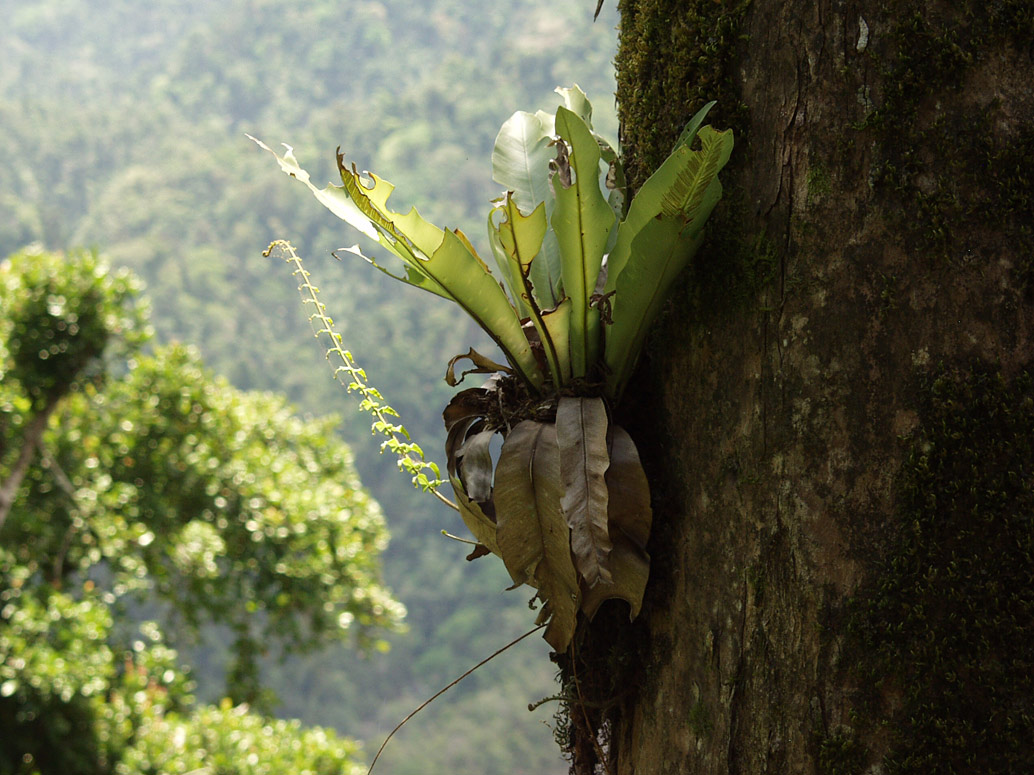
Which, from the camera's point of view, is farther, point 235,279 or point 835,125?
point 235,279

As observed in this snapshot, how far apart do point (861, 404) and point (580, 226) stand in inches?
11.9

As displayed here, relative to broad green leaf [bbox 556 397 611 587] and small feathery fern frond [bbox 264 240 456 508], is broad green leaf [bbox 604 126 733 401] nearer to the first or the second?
broad green leaf [bbox 556 397 611 587]

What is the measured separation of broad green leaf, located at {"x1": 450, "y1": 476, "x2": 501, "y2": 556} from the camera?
96 centimetres

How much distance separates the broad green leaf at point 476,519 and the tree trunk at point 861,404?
194 millimetres

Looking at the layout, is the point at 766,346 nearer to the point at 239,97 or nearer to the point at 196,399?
the point at 196,399

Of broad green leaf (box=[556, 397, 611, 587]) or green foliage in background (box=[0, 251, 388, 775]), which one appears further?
green foliage in background (box=[0, 251, 388, 775])

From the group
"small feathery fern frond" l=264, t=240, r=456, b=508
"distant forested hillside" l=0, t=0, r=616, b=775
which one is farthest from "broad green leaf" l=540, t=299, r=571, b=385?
"distant forested hillside" l=0, t=0, r=616, b=775

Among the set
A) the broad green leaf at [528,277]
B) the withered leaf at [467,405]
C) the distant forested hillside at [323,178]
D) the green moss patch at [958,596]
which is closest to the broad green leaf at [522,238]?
the broad green leaf at [528,277]

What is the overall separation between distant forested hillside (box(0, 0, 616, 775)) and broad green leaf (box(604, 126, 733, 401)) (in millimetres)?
23418

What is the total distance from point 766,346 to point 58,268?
4.81 meters

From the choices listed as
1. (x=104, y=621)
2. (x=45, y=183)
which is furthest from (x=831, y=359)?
(x=45, y=183)

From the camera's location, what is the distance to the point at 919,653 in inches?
29.4

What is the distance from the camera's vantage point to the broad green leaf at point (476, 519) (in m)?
0.96

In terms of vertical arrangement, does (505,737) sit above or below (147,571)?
above
